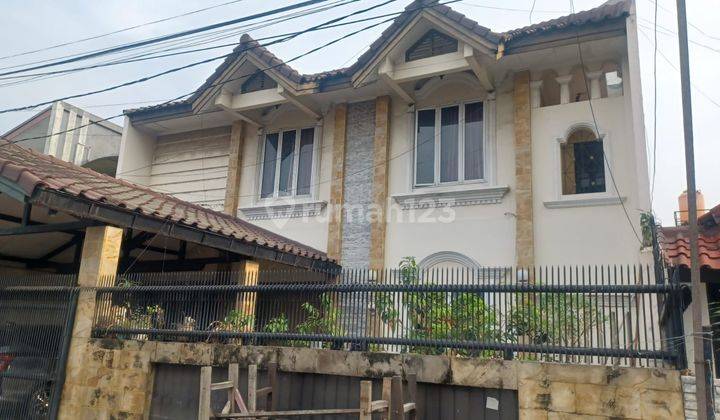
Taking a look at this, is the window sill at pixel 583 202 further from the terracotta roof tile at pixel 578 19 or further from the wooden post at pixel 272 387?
the wooden post at pixel 272 387

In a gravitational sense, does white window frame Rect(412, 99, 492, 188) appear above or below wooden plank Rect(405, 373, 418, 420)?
above

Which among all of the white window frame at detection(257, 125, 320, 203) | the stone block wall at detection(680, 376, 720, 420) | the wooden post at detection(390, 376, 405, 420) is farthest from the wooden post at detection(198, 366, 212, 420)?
the white window frame at detection(257, 125, 320, 203)

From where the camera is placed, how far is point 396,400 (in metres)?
4.94

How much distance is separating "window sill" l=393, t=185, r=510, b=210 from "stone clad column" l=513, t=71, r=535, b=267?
1.22ft

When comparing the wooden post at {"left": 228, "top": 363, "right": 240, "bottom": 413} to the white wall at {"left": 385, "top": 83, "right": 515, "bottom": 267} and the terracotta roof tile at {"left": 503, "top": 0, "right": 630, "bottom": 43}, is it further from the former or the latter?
the terracotta roof tile at {"left": 503, "top": 0, "right": 630, "bottom": 43}

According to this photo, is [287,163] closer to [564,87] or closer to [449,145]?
[449,145]

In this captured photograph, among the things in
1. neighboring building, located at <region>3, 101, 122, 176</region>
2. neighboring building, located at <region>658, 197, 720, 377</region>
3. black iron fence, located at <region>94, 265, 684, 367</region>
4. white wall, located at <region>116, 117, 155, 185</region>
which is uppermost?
neighboring building, located at <region>3, 101, 122, 176</region>

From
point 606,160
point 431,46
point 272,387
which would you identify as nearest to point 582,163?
point 606,160

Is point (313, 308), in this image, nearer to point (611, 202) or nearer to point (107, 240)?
point (107, 240)

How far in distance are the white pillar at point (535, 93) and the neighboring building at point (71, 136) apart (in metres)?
12.3

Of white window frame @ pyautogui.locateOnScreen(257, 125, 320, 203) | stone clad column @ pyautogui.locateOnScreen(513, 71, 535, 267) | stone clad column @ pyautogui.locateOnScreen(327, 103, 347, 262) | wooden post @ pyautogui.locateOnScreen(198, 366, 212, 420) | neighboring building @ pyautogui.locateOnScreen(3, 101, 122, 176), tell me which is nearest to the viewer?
wooden post @ pyautogui.locateOnScreen(198, 366, 212, 420)

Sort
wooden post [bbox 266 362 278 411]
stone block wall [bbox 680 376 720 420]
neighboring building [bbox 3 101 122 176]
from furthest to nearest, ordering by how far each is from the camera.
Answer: neighboring building [bbox 3 101 122 176], wooden post [bbox 266 362 278 411], stone block wall [bbox 680 376 720 420]

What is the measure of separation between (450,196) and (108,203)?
643 cm

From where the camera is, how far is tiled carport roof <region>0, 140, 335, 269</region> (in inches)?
275
